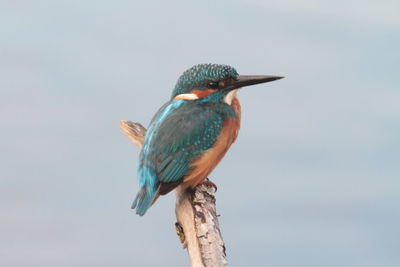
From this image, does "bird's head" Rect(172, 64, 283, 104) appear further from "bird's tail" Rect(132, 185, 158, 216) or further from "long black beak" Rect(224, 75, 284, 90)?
"bird's tail" Rect(132, 185, 158, 216)

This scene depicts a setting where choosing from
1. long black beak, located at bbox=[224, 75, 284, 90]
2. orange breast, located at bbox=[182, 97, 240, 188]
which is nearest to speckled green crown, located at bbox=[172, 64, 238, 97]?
long black beak, located at bbox=[224, 75, 284, 90]

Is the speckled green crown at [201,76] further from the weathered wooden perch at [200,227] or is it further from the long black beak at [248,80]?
the weathered wooden perch at [200,227]

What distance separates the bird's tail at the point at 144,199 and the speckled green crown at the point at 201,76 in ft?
3.49

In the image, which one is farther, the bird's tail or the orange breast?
the orange breast

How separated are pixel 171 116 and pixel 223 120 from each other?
1.74 feet

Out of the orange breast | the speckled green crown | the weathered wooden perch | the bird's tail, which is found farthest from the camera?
the speckled green crown

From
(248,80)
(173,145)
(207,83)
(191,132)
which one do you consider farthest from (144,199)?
(248,80)

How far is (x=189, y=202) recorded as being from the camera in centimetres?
657

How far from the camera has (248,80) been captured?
703 centimetres

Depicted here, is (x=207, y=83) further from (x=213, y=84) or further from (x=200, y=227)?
(x=200, y=227)

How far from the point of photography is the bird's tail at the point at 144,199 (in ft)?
20.8

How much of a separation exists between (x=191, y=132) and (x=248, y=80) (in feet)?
3.03

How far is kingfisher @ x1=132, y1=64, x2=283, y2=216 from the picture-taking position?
6.41 m

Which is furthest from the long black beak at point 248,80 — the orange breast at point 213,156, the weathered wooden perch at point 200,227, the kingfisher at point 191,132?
the weathered wooden perch at point 200,227
